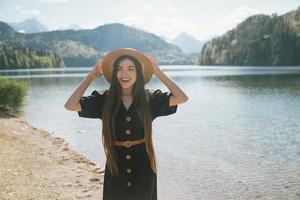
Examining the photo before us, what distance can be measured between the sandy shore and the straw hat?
6868 millimetres

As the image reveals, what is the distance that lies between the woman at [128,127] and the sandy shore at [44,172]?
6.70 metres

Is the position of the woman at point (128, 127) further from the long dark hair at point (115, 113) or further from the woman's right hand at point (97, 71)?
the woman's right hand at point (97, 71)

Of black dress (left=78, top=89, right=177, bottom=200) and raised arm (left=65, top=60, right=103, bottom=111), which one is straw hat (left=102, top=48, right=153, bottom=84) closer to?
raised arm (left=65, top=60, right=103, bottom=111)

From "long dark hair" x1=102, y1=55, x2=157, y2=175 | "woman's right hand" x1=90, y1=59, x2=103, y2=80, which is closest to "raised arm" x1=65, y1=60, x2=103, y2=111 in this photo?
"woman's right hand" x1=90, y1=59, x2=103, y2=80

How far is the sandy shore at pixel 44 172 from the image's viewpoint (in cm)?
1180

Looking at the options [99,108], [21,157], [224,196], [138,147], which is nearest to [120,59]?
[99,108]

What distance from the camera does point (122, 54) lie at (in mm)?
5270

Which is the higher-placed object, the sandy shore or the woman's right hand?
the woman's right hand

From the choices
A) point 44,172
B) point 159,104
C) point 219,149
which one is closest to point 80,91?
point 159,104

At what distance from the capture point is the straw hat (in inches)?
207

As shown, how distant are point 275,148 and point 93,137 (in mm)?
10558

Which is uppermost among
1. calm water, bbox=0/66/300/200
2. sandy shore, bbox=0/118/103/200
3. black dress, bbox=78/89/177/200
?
black dress, bbox=78/89/177/200

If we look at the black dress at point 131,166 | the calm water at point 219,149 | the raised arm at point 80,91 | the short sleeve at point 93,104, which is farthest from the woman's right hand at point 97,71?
the calm water at point 219,149

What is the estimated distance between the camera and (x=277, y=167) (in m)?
17.1
